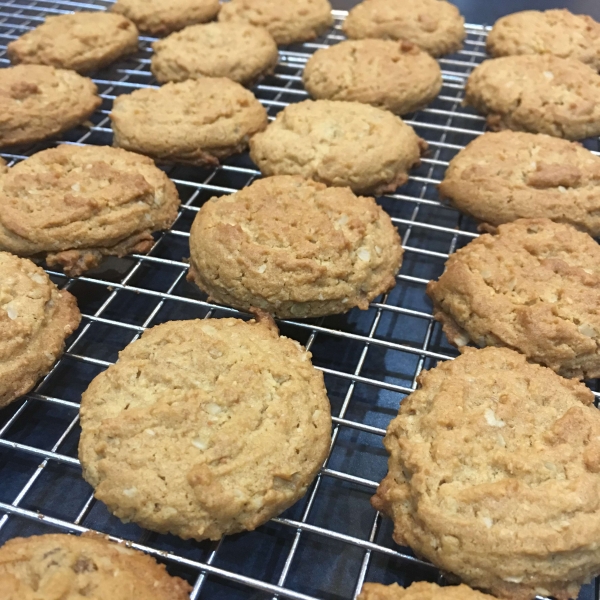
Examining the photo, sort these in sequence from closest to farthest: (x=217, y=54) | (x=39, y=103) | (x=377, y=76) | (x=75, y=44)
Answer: (x=39, y=103)
(x=377, y=76)
(x=217, y=54)
(x=75, y=44)

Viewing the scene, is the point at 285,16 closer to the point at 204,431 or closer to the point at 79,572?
the point at 204,431

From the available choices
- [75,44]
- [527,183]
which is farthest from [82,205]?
Result: [527,183]

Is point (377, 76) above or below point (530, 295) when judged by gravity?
above

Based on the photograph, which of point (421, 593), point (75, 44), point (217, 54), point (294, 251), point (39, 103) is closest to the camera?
point (421, 593)

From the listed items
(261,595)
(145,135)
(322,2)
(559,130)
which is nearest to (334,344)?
(261,595)

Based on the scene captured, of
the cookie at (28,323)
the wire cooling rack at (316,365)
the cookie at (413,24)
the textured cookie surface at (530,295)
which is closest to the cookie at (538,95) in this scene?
the wire cooling rack at (316,365)

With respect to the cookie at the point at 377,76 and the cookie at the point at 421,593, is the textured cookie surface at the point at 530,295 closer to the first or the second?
the cookie at the point at 421,593

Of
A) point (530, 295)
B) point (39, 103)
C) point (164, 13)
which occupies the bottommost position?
point (530, 295)

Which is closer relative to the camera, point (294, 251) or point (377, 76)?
point (294, 251)
